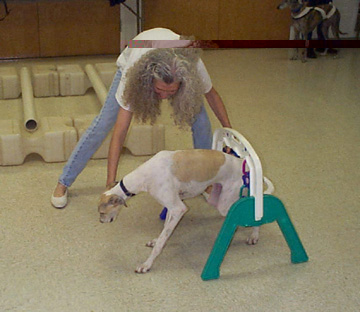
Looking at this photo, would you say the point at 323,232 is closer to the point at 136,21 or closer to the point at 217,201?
the point at 217,201

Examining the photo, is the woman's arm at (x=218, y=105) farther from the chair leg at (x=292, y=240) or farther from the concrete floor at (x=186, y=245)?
the chair leg at (x=292, y=240)

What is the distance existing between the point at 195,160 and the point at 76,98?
203cm

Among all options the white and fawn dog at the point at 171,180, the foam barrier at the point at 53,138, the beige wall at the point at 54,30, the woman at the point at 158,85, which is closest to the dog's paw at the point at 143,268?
the white and fawn dog at the point at 171,180

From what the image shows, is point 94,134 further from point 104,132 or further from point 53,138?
point 53,138

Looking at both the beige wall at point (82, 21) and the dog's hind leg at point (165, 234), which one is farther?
the beige wall at point (82, 21)

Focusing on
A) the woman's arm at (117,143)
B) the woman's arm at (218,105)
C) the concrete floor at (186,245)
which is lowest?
the concrete floor at (186,245)

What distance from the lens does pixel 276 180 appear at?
8.09ft

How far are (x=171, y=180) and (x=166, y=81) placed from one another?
0.32 m

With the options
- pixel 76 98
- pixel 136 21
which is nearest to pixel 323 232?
pixel 136 21

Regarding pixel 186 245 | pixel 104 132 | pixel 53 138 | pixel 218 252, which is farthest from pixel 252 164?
pixel 53 138

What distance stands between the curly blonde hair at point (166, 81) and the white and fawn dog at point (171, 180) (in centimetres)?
14

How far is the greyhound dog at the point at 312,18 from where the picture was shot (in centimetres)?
230

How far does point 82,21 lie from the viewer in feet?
13.6

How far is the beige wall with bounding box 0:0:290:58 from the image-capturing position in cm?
257
